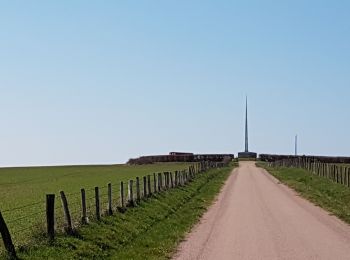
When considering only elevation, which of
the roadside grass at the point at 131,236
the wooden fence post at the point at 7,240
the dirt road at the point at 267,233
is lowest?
the dirt road at the point at 267,233

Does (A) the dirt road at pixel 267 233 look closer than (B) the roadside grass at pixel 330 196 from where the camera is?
Yes

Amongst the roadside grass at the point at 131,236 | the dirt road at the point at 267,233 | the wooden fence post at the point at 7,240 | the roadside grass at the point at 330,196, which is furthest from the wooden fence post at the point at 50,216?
the roadside grass at the point at 330,196

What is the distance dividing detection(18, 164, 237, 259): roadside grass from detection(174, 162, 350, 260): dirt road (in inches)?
24.6

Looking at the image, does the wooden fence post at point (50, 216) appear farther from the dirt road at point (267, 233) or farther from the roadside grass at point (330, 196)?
the roadside grass at point (330, 196)

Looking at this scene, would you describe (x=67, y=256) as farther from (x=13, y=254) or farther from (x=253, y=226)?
(x=253, y=226)

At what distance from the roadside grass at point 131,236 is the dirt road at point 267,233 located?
63cm

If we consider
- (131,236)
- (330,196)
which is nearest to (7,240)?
(131,236)

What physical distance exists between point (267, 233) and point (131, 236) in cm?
463

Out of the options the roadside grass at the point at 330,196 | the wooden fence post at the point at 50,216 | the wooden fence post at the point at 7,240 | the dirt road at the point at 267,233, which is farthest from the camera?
the roadside grass at the point at 330,196

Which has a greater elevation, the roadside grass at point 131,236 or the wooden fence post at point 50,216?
the wooden fence post at point 50,216

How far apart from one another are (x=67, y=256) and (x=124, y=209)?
10360mm

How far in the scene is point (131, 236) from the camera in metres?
20.8

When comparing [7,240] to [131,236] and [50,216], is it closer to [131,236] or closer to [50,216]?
[50,216]

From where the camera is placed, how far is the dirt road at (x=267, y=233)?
17.9m
